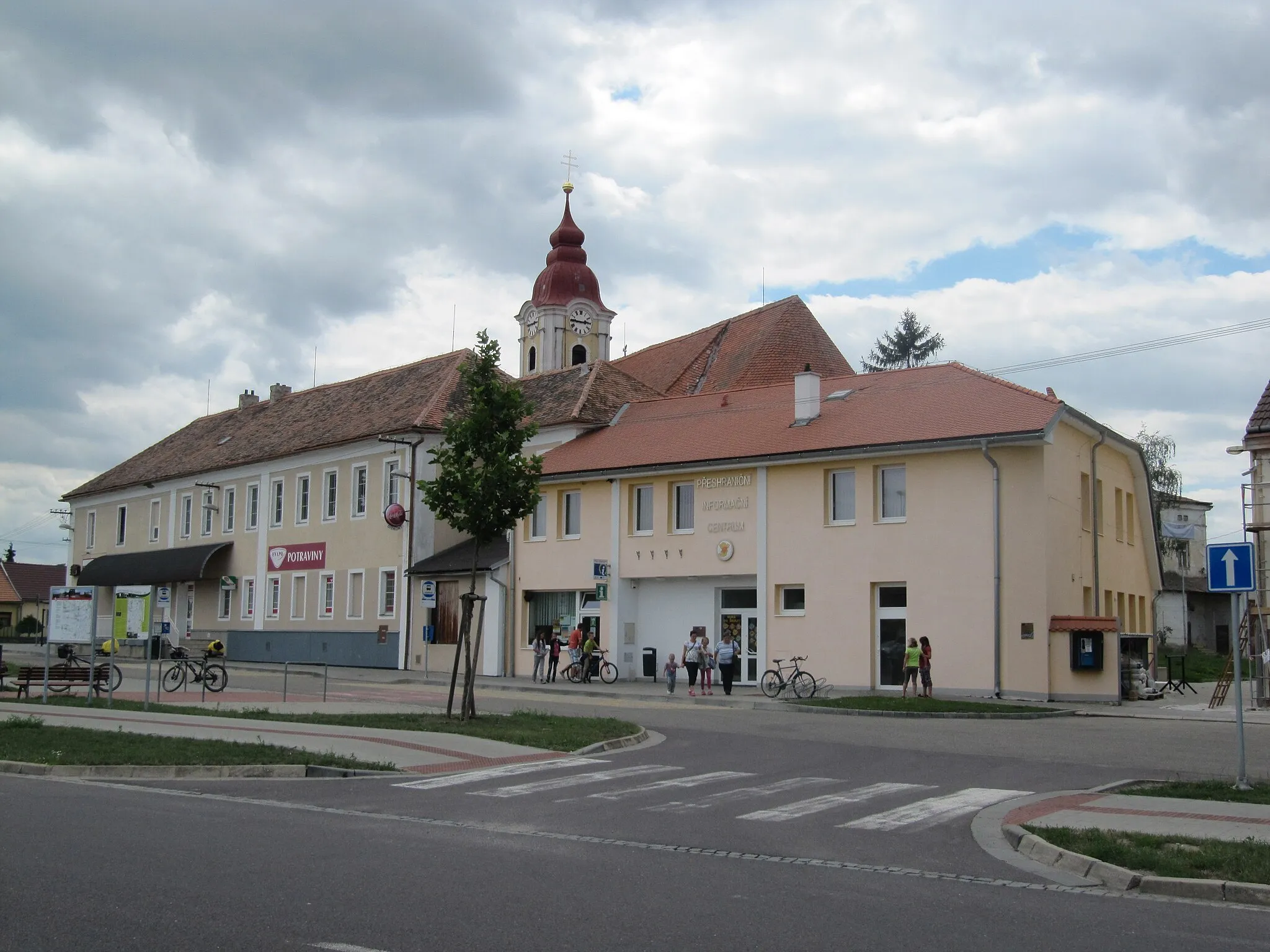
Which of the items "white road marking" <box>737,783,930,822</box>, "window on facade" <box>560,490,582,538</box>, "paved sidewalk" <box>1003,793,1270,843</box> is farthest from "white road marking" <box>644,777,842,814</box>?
"window on facade" <box>560,490,582,538</box>

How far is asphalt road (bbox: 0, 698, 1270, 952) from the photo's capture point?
7.22m

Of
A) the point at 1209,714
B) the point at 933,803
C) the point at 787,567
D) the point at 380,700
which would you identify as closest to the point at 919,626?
the point at 787,567

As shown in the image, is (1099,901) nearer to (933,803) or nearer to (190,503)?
(933,803)

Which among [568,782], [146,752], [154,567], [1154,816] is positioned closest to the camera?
[1154,816]

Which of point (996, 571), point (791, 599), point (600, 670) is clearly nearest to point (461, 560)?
point (600, 670)

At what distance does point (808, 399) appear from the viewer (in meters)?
34.4

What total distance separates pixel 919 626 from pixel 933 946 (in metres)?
23.7

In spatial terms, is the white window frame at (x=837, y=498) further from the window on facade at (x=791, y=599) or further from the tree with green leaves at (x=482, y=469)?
the tree with green leaves at (x=482, y=469)

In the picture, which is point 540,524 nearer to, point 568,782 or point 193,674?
point 193,674

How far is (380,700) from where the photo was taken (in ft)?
93.7

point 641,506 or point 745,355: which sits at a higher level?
point 745,355

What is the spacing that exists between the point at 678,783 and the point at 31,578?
9108 centimetres

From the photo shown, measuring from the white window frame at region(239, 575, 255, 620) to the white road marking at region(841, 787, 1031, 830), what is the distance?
4075 centimetres

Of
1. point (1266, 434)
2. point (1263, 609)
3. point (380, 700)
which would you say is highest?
point (1266, 434)
